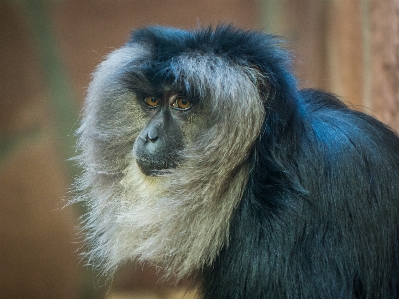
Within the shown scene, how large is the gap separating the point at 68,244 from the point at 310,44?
159 centimetres

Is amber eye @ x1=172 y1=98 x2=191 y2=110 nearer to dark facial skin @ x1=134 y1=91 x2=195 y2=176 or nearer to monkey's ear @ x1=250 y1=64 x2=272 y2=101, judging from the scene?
dark facial skin @ x1=134 y1=91 x2=195 y2=176

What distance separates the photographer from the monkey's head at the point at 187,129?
174 cm

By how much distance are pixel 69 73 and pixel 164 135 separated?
1.09 meters

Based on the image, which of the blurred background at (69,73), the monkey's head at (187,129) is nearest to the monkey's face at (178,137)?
the monkey's head at (187,129)

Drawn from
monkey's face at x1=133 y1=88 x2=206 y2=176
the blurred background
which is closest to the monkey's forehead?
monkey's face at x1=133 y1=88 x2=206 y2=176

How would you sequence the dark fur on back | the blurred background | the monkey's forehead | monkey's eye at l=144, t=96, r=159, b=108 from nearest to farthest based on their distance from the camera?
the dark fur on back, the monkey's forehead, monkey's eye at l=144, t=96, r=159, b=108, the blurred background

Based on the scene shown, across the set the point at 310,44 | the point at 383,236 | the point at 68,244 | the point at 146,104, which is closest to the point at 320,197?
the point at 383,236

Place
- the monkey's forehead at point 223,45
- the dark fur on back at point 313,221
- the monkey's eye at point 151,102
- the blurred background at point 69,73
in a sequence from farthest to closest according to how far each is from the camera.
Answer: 1. the blurred background at point 69,73
2. the monkey's eye at point 151,102
3. the monkey's forehead at point 223,45
4. the dark fur on back at point 313,221

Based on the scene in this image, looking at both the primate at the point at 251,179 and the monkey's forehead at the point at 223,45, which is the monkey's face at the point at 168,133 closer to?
the primate at the point at 251,179

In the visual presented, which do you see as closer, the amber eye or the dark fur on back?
the dark fur on back

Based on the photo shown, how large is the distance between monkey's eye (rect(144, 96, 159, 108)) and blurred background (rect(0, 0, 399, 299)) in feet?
2.66

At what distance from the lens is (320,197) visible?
5.69ft

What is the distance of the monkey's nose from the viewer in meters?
1.81

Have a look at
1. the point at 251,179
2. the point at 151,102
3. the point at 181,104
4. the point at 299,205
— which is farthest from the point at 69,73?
the point at 299,205
